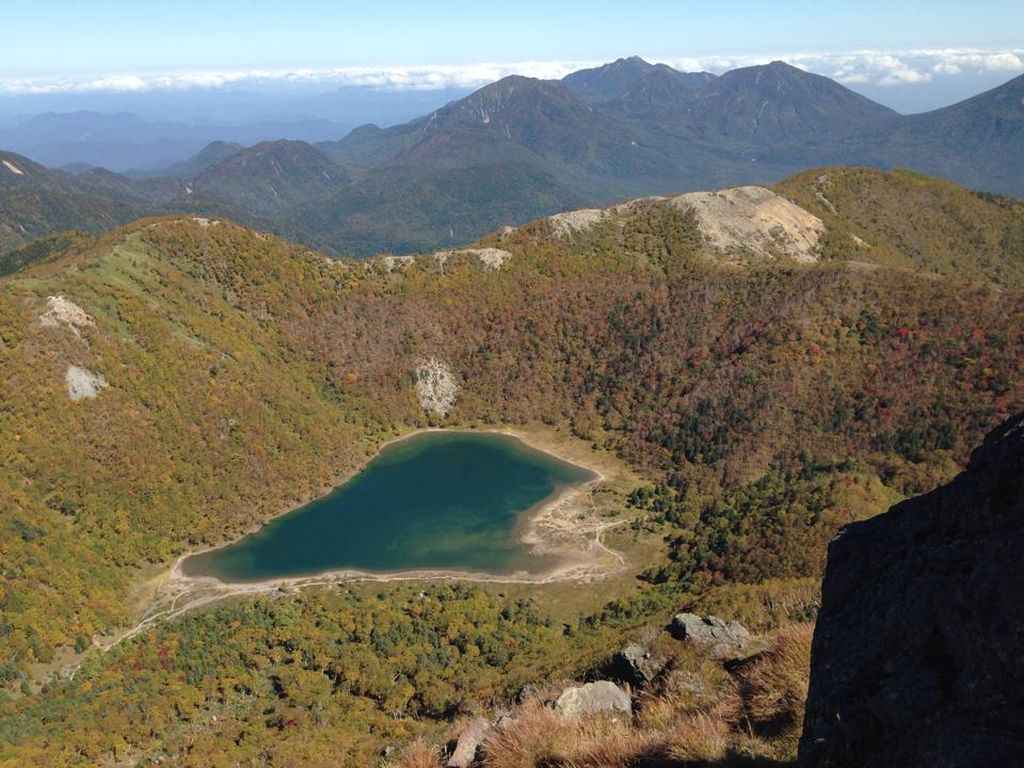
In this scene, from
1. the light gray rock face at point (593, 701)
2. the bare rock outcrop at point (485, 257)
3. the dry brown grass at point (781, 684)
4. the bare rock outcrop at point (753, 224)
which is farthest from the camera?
the bare rock outcrop at point (753, 224)

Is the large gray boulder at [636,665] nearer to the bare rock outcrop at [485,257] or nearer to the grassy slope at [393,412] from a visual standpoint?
the grassy slope at [393,412]

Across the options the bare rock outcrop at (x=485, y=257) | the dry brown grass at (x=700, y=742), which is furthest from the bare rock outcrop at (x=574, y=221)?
the dry brown grass at (x=700, y=742)

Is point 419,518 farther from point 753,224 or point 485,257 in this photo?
point 753,224

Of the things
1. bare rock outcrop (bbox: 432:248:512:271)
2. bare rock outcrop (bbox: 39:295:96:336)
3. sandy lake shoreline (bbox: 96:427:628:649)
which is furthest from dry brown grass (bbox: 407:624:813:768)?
bare rock outcrop (bbox: 432:248:512:271)

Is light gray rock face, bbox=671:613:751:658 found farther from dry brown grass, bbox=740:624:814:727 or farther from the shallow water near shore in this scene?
the shallow water near shore

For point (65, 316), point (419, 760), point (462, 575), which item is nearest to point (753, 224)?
point (462, 575)

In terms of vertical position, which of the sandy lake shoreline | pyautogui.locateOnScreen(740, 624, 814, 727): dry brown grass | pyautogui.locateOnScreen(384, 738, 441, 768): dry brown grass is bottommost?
the sandy lake shoreline

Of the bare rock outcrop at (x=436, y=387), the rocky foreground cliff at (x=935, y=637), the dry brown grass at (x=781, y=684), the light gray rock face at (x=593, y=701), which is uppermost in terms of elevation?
the rocky foreground cliff at (x=935, y=637)
